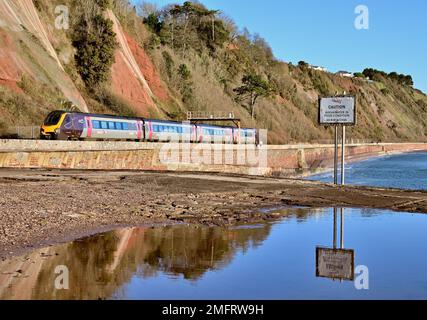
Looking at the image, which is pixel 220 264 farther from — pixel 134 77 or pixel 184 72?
pixel 184 72

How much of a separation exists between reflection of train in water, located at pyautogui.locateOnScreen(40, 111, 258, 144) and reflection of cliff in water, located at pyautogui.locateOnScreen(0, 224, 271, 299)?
85.0 ft

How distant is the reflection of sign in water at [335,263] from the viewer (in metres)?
8.58

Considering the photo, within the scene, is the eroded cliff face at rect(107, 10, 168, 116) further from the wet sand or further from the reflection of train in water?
the wet sand

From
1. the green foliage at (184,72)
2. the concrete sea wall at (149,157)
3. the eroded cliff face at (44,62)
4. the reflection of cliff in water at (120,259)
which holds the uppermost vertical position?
the green foliage at (184,72)

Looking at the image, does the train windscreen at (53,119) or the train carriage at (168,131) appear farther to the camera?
the train carriage at (168,131)

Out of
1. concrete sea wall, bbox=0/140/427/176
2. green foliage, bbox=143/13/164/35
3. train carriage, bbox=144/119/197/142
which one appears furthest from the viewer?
green foliage, bbox=143/13/164/35

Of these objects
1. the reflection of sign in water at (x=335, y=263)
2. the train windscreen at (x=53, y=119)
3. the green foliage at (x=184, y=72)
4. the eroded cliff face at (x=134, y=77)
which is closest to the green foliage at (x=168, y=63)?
the green foliage at (x=184, y=72)

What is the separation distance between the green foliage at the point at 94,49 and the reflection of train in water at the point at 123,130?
38.9ft

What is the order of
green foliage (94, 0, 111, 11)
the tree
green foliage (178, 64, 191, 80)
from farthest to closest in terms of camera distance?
the tree
green foliage (178, 64, 191, 80)
green foliage (94, 0, 111, 11)

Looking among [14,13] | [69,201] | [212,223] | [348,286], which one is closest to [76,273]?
[348,286]

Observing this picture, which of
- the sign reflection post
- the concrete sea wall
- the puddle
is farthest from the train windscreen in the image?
the sign reflection post

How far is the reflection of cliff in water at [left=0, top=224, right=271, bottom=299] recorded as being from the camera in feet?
24.7

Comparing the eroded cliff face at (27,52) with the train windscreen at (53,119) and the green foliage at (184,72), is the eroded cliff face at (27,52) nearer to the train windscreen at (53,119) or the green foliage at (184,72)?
the train windscreen at (53,119)
